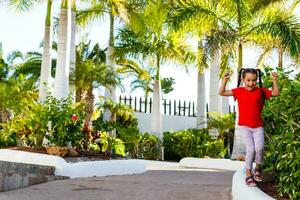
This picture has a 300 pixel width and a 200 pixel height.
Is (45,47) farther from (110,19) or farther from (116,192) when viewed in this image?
(116,192)

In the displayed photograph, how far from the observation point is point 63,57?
16969mm

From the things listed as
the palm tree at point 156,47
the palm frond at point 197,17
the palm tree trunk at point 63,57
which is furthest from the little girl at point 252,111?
the palm tree at point 156,47

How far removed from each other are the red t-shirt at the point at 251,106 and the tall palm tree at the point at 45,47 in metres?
12.2

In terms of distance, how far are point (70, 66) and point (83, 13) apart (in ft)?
13.5

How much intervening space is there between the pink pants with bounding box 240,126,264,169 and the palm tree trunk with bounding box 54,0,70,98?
1080 cm

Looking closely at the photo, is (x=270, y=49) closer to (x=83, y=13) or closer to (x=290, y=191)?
(x=83, y=13)

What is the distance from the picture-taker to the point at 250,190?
6.05 metres

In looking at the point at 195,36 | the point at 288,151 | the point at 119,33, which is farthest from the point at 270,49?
the point at 288,151

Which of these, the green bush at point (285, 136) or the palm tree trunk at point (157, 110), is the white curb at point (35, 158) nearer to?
the green bush at point (285, 136)

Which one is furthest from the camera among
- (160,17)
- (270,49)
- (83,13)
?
(270,49)

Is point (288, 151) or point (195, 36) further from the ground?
point (195, 36)

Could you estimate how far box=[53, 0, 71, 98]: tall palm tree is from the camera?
1678 cm

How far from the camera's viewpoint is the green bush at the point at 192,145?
2217 cm

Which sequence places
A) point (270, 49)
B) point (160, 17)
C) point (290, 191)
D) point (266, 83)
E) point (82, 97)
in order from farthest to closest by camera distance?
point (270, 49) → point (160, 17) → point (82, 97) → point (266, 83) → point (290, 191)
